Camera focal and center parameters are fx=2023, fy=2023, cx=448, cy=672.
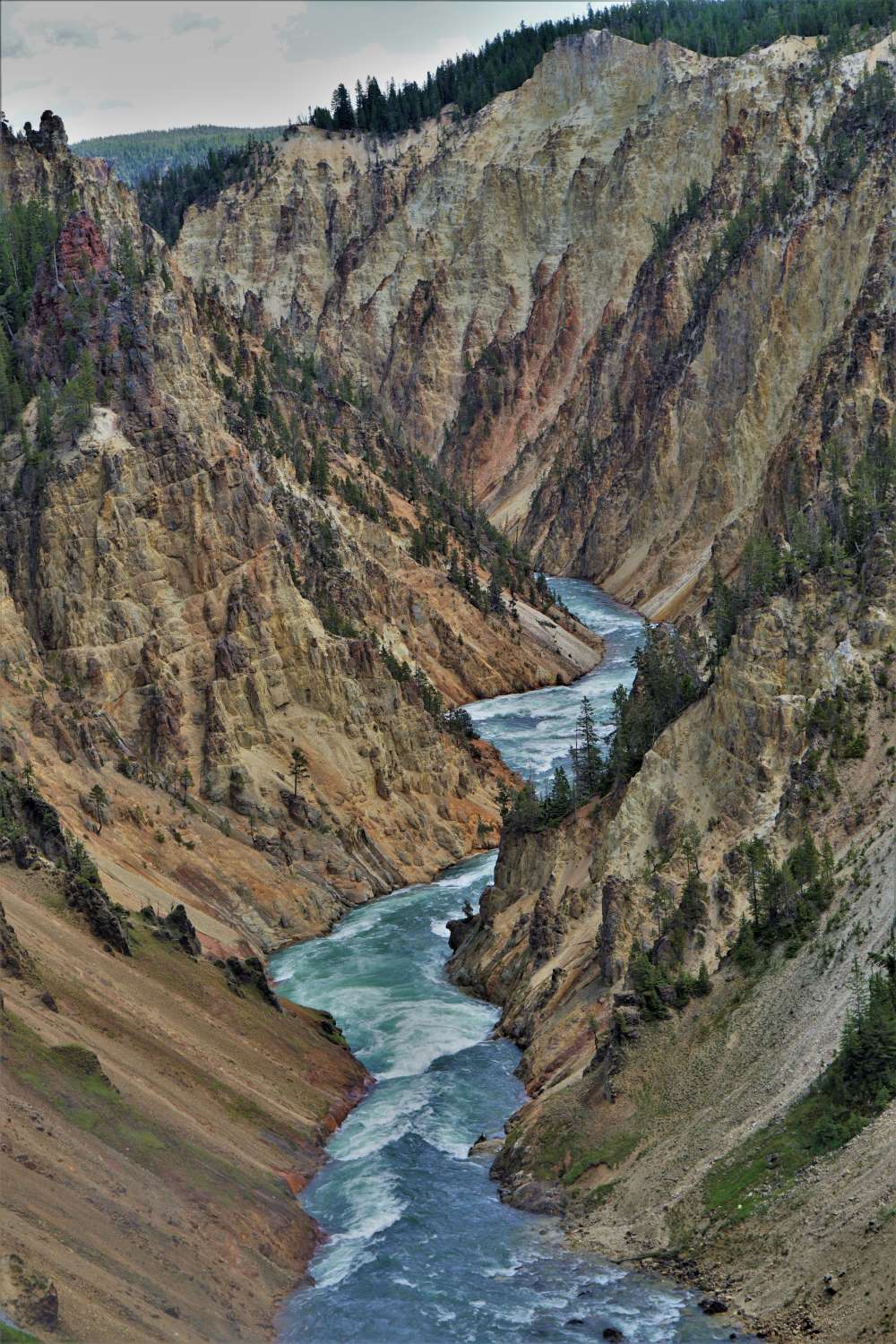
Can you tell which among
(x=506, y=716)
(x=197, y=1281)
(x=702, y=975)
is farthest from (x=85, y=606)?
(x=197, y=1281)

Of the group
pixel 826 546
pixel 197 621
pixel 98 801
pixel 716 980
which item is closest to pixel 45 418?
pixel 197 621

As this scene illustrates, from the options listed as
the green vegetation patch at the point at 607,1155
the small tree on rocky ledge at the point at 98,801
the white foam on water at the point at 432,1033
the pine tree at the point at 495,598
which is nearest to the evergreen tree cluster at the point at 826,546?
the white foam on water at the point at 432,1033

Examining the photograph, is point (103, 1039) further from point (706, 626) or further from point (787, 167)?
point (787, 167)

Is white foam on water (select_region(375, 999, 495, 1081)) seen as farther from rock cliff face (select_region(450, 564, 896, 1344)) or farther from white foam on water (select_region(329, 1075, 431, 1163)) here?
rock cliff face (select_region(450, 564, 896, 1344))

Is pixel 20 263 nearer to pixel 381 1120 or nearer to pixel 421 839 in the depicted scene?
pixel 421 839

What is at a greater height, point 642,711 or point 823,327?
point 823,327
